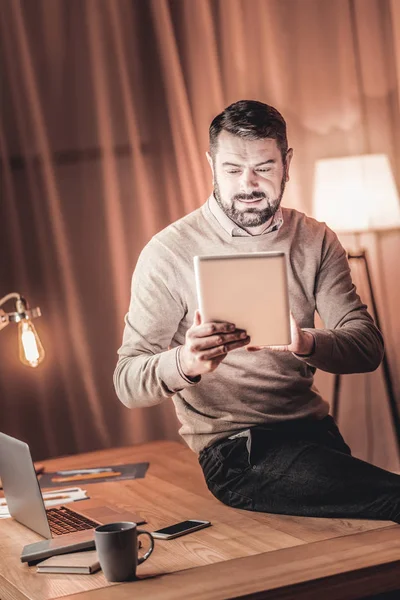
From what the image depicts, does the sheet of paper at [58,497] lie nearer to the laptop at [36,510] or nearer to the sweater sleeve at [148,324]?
the laptop at [36,510]

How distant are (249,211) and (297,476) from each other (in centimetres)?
61

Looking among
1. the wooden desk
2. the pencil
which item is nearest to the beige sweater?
the wooden desk

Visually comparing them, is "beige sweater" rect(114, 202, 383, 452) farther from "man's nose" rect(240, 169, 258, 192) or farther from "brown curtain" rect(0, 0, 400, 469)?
"brown curtain" rect(0, 0, 400, 469)

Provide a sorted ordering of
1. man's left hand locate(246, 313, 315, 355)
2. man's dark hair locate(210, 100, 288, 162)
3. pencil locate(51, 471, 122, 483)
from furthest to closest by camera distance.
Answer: pencil locate(51, 471, 122, 483), man's dark hair locate(210, 100, 288, 162), man's left hand locate(246, 313, 315, 355)

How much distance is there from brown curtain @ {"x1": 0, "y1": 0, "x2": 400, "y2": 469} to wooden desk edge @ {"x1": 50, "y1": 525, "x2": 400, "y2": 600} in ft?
5.33

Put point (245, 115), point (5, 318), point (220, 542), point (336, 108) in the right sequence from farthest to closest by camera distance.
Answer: point (336, 108) < point (5, 318) < point (245, 115) < point (220, 542)

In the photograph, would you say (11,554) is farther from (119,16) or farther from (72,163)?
(119,16)

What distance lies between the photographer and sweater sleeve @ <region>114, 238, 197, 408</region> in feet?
6.10

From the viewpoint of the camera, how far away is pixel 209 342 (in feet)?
5.36

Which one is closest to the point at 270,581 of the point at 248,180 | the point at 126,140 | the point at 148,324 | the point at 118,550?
the point at 118,550

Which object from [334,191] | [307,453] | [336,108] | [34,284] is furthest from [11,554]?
[336,108]

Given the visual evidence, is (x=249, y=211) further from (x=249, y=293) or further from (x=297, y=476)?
(x=297, y=476)

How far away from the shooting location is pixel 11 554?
1.66m

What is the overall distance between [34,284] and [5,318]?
2.23 ft
